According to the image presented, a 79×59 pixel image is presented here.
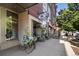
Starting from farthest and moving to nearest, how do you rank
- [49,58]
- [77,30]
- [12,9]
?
1. [77,30]
2. [12,9]
3. [49,58]

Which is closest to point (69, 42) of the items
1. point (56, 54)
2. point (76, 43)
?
point (76, 43)

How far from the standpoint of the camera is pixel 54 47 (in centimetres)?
435

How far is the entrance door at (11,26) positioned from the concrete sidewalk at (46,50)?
0.36 m

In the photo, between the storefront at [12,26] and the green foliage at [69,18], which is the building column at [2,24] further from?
the green foliage at [69,18]

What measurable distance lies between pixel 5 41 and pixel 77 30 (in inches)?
72.7

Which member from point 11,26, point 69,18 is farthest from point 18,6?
point 69,18

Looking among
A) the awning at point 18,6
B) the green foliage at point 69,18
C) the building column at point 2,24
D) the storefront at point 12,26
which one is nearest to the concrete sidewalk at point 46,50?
the storefront at point 12,26

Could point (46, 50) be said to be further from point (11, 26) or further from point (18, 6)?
point (18, 6)

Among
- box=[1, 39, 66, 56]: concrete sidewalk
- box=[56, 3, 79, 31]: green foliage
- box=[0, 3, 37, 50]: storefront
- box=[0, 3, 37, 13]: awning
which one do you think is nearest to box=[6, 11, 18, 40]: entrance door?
box=[0, 3, 37, 50]: storefront

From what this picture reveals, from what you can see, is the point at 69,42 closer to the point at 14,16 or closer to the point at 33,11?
the point at 33,11

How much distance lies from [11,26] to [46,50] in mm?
1023

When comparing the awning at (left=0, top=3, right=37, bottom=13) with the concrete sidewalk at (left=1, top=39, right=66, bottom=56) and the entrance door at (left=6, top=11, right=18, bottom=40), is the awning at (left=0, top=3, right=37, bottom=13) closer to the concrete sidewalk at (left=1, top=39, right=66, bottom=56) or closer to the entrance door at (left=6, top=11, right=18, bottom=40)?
the entrance door at (left=6, top=11, right=18, bottom=40)

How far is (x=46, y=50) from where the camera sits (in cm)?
425

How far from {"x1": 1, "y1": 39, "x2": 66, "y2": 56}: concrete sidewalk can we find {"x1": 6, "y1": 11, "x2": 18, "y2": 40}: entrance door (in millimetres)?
361
